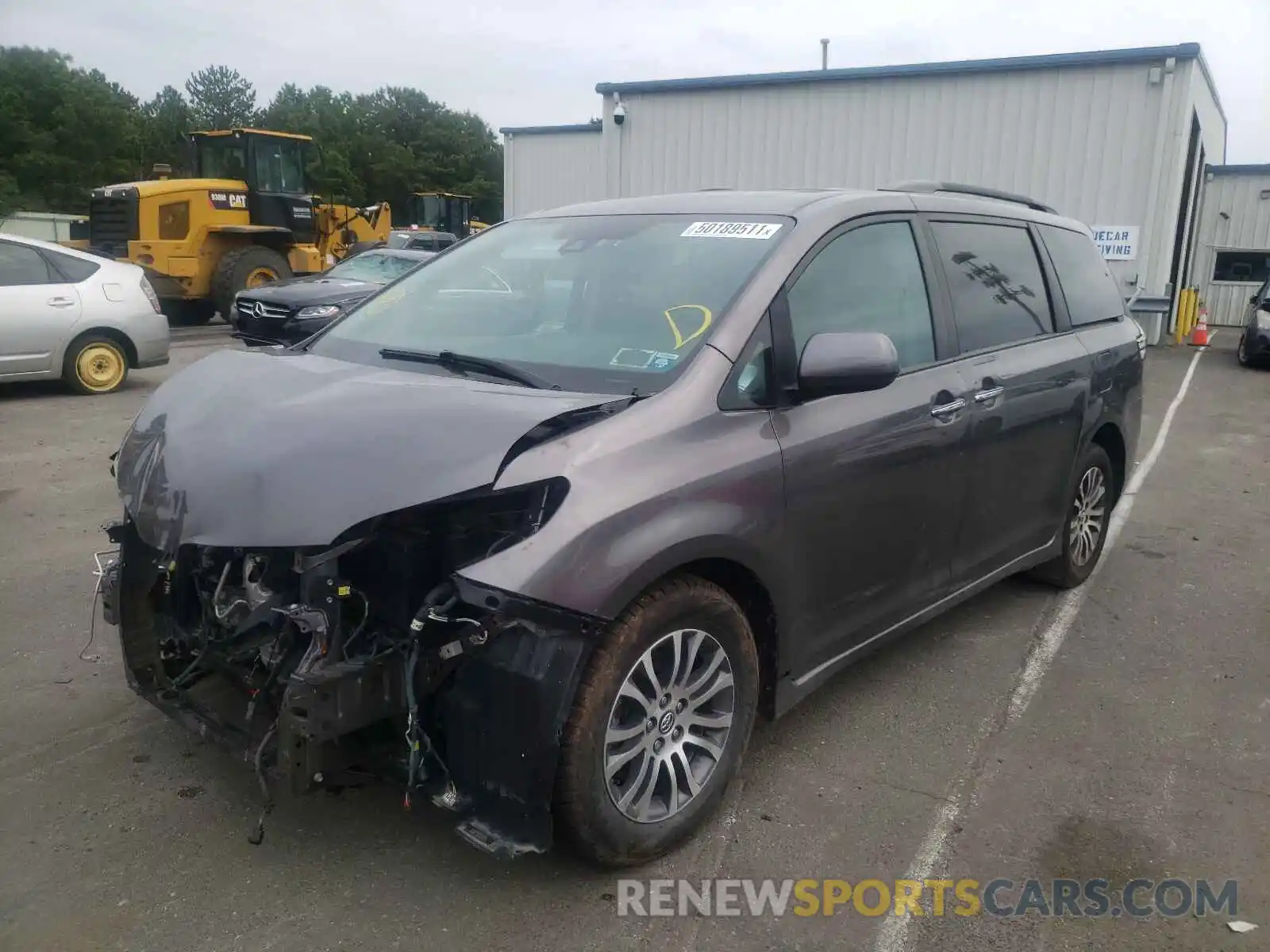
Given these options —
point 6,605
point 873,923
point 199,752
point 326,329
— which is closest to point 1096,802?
point 873,923

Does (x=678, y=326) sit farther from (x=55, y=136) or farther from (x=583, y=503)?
(x=55, y=136)

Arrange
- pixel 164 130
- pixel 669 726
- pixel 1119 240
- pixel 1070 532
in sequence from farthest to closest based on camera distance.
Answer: pixel 164 130, pixel 1119 240, pixel 1070 532, pixel 669 726

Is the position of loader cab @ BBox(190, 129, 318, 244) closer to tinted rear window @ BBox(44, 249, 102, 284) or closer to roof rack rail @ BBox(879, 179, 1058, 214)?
tinted rear window @ BBox(44, 249, 102, 284)

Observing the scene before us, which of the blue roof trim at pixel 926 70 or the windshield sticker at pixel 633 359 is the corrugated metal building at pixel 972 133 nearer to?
the blue roof trim at pixel 926 70

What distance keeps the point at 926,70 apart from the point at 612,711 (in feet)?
56.9

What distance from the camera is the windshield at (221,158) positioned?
18.6m

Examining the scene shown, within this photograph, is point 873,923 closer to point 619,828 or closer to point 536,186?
point 619,828

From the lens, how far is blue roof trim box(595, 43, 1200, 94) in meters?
16.0

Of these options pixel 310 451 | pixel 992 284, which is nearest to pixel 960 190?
pixel 992 284

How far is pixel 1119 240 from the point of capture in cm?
1686

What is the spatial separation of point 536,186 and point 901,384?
831 inches

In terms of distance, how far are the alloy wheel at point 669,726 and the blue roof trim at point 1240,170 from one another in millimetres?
27124

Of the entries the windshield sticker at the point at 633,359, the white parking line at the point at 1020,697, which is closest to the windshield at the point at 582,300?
the windshield sticker at the point at 633,359

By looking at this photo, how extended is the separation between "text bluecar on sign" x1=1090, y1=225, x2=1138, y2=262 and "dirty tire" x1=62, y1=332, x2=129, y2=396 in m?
14.5
